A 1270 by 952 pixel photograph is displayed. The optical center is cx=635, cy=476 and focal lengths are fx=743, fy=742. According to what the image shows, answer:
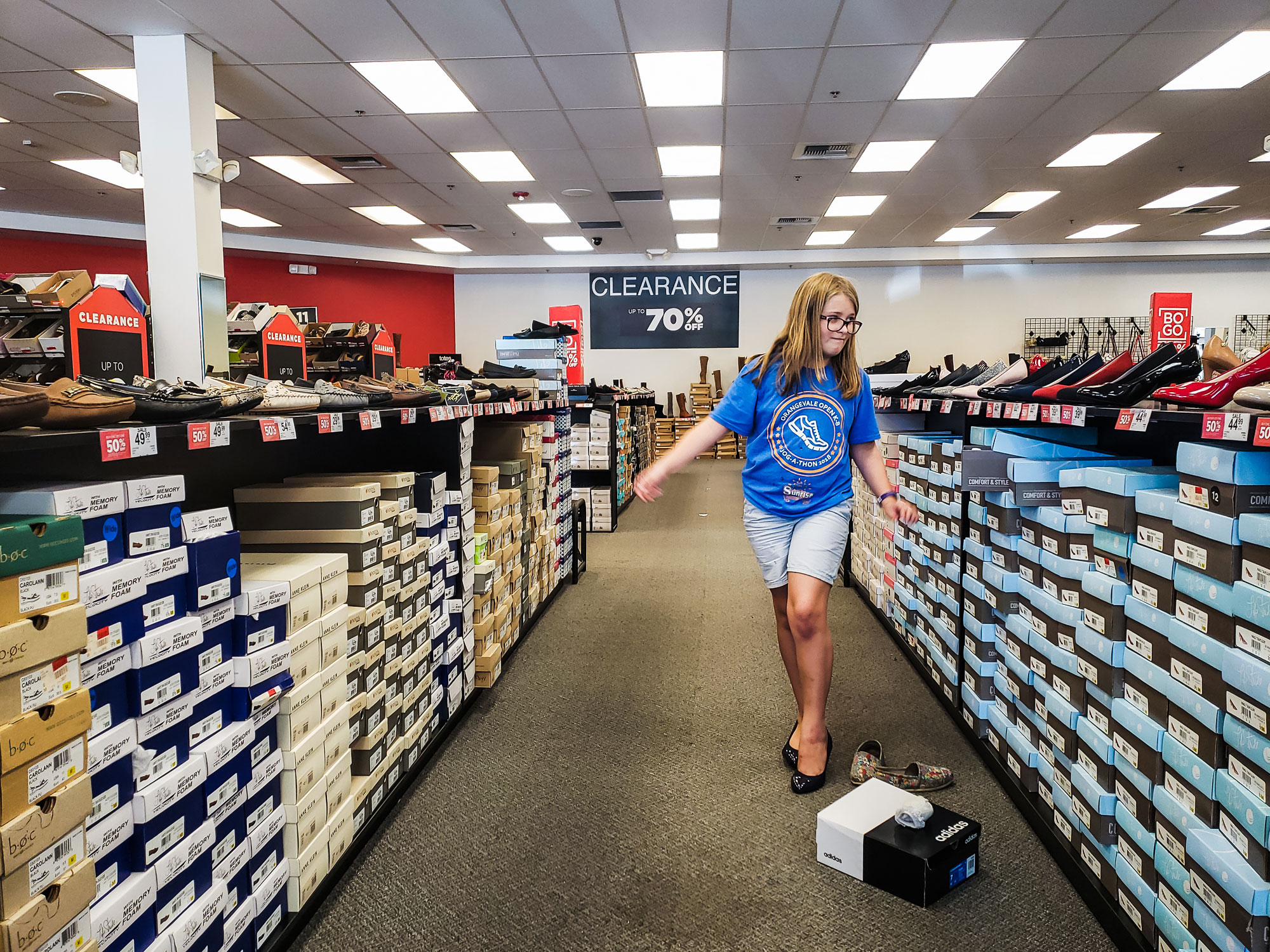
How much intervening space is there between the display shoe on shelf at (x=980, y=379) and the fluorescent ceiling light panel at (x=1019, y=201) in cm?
651

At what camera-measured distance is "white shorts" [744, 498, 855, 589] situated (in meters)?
2.25

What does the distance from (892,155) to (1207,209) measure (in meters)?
5.21

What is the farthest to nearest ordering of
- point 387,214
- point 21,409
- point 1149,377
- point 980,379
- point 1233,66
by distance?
1. point 387,214
2. point 1233,66
3. point 980,379
4. point 1149,377
5. point 21,409

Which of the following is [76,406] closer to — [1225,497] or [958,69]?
[1225,497]

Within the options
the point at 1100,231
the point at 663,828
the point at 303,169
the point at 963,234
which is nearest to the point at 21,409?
the point at 663,828

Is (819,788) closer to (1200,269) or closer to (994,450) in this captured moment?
(994,450)

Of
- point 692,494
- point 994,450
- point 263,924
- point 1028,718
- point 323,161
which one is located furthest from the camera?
point 692,494

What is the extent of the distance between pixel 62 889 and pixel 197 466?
1398 mm

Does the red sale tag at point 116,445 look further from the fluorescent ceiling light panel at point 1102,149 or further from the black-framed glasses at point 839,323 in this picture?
the fluorescent ceiling light panel at point 1102,149

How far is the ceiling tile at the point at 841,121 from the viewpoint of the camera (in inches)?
238

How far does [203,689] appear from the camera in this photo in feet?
4.64

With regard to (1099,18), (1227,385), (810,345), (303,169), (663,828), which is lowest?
(663,828)

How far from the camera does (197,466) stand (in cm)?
223

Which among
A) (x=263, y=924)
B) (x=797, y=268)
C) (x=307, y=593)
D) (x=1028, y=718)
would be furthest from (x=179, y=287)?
(x=797, y=268)
